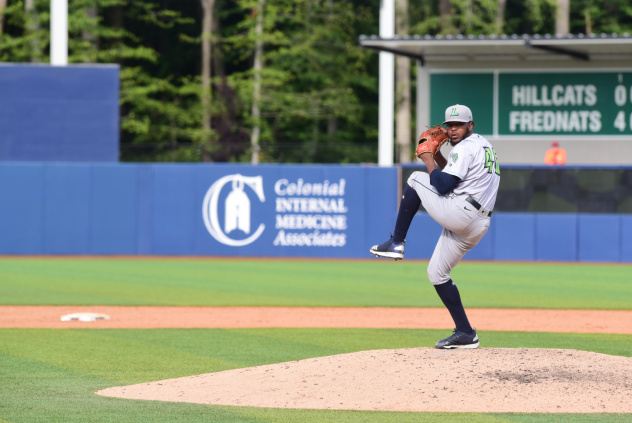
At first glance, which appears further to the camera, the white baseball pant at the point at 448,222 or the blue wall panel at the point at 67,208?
the blue wall panel at the point at 67,208

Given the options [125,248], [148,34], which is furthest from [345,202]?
[148,34]

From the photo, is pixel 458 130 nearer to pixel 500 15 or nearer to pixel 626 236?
pixel 626 236

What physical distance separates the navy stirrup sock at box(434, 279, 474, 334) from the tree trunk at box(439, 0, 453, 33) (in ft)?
87.8

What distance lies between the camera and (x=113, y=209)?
18000 mm

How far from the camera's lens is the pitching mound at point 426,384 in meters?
5.11

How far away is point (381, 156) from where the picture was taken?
20.2 meters

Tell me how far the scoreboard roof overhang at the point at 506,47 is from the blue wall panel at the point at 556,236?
11.5 feet

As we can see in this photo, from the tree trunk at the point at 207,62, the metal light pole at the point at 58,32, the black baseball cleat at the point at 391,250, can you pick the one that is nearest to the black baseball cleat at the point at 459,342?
the black baseball cleat at the point at 391,250

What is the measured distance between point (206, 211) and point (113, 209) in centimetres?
191

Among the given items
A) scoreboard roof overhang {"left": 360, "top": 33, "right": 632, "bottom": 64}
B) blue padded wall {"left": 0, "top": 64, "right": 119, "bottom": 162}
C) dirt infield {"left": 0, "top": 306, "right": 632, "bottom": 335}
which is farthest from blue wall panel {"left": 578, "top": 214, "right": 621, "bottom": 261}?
blue padded wall {"left": 0, "top": 64, "right": 119, "bottom": 162}

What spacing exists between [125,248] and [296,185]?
379 centimetres

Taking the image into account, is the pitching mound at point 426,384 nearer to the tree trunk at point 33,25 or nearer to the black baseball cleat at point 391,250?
the black baseball cleat at point 391,250

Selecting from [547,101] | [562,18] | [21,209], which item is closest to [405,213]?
[21,209]

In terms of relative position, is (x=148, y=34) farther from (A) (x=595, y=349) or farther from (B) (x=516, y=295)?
(A) (x=595, y=349)
